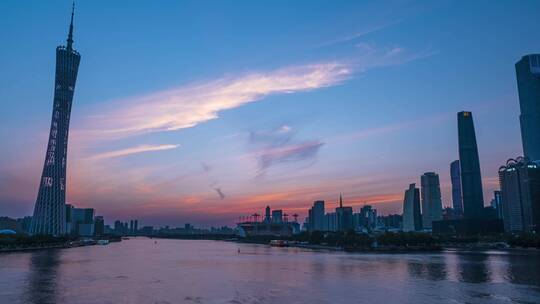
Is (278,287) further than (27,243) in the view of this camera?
No

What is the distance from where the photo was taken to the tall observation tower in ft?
462

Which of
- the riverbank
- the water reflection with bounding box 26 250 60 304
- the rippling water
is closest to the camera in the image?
the water reflection with bounding box 26 250 60 304

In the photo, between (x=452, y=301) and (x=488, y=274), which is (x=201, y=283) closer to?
(x=452, y=301)

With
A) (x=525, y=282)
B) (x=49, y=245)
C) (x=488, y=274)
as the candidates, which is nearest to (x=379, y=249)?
(x=488, y=274)

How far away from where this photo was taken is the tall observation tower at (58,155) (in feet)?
462

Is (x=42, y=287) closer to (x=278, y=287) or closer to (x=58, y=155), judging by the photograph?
(x=278, y=287)

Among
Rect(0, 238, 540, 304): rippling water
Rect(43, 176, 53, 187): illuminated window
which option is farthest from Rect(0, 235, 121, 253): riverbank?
Rect(0, 238, 540, 304): rippling water

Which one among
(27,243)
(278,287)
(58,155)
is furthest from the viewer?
(58,155)

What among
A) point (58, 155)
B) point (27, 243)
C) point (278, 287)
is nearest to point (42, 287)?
point (278, 287)

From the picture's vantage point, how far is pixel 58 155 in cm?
14188

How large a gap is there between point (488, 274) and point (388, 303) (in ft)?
100

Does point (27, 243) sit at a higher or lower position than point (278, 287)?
higher

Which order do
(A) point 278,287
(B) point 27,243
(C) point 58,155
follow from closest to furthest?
1. (A) point 278,287
2. (B) point 27,243
3. (C) point 58,155

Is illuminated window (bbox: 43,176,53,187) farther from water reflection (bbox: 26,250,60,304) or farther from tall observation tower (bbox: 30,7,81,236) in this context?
water reflection (bbox: 26,250,60,304)
